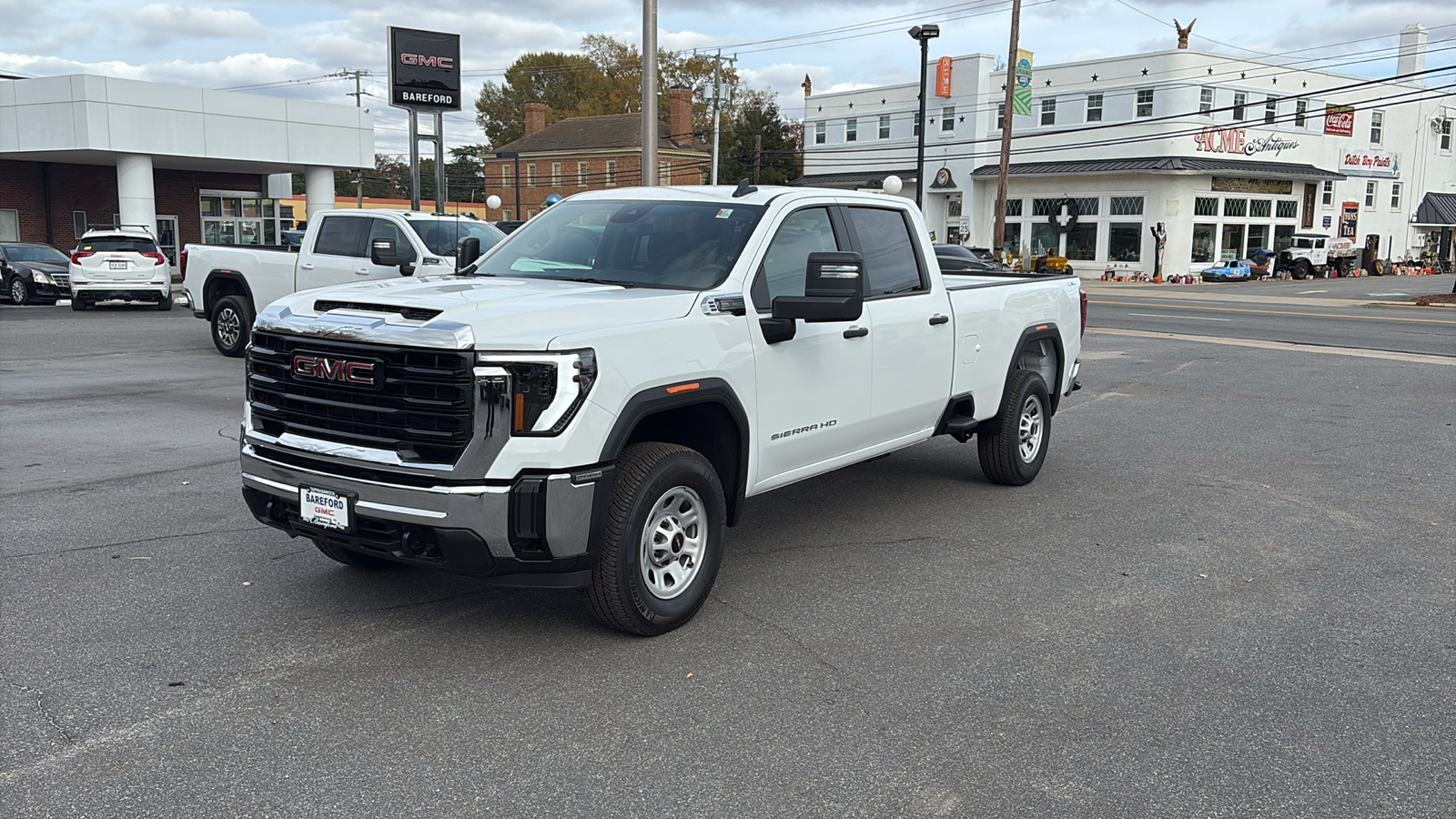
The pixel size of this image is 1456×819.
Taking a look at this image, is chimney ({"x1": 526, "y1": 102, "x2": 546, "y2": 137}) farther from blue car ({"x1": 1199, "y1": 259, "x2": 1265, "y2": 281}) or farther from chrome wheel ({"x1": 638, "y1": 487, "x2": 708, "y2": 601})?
chrome wheel ({"x1": 638, "y1": 487, "x2": 708, "y2": 601})

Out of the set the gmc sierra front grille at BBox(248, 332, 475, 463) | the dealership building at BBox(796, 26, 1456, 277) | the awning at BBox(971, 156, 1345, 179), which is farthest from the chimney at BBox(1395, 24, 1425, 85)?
the gmc sierra front grille at BBox(248, 332, 475, 463)

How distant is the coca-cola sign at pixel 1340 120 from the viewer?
55125mm

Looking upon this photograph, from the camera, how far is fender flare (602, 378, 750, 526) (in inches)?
180

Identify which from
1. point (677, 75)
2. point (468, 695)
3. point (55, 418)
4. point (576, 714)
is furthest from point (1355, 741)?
point (677, 75)

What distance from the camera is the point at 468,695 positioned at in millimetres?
Answer: 4348

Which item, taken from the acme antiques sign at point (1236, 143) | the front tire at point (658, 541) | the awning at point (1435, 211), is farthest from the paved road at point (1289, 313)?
the awning at point (1435, 211)

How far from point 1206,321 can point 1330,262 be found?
33.7 m

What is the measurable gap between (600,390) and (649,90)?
13.2m

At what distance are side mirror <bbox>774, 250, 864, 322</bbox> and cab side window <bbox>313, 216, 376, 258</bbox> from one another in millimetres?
10462

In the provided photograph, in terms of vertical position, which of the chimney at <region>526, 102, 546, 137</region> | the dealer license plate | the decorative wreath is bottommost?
the dealer license plate

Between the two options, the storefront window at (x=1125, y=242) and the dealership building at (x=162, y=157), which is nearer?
the dealership building at (x=162, y=157)

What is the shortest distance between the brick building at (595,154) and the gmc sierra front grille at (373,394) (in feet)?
224

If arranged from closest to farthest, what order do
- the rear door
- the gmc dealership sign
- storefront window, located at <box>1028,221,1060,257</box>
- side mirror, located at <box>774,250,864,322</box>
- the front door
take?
side mirror, located at <box>774,250,864,322</box>
the front door
the rear door
the gmc dealership sign
storefront window, located at <box>1028,221,1060,257</box>

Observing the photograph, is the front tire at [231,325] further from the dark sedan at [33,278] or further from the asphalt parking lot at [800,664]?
the dark sedan at [33,278]
